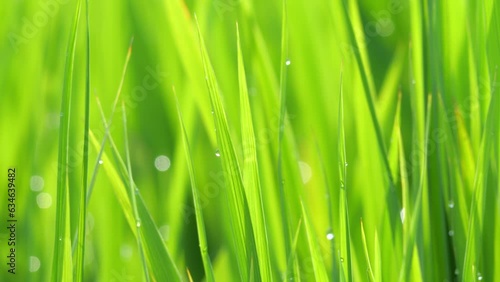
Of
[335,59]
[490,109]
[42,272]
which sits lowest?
[42,272]

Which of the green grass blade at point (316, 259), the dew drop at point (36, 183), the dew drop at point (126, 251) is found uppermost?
the dew drop at point (36, 183)

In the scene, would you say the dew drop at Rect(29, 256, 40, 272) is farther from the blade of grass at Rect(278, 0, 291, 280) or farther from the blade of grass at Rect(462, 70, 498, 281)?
the blade of grass at Rect(462, 70, 498, 281)

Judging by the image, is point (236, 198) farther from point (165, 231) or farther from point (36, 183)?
point (36, 183)

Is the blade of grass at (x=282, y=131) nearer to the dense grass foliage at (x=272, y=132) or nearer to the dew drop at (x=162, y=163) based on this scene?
the dense grass foliage at (x=272, y=132)

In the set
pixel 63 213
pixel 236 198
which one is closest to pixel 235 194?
pixel 236 198

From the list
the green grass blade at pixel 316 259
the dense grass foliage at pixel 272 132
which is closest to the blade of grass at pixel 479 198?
the dense grass foliage at pixel 272 132

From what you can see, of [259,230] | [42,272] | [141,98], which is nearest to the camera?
[259,230]

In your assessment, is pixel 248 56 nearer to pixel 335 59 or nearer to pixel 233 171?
pixel 335 59

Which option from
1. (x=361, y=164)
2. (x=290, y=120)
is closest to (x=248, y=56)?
(x=290, y=120)
